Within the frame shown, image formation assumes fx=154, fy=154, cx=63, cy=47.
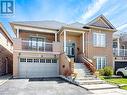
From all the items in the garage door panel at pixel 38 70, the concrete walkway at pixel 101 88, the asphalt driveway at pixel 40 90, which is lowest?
the concrete walkway at pixel 101 88

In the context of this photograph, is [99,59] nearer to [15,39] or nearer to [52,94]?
A: [15,39]

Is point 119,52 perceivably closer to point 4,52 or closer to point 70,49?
point 70,49

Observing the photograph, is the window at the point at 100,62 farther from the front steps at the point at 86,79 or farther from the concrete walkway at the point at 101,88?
the concrete walkway at the point at 101,88

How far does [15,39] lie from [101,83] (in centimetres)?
1073

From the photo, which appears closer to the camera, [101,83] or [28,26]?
[101,83]

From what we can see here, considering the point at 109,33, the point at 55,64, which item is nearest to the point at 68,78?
the point at 55,64

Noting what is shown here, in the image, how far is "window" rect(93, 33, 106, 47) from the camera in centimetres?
2152

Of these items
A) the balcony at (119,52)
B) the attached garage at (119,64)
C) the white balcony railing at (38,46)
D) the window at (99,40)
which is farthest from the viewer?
the balcony at (119,52)

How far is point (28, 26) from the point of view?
19188 millimetres

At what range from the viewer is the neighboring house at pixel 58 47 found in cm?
1833

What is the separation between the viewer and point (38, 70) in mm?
19250

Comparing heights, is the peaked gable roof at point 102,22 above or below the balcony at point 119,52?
above

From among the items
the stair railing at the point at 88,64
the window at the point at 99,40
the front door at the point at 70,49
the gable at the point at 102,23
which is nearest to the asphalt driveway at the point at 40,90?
the stair railing at the point at 88,64

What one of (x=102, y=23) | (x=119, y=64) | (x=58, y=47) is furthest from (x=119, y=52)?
(x=58, y=47)
